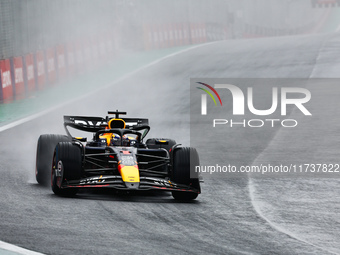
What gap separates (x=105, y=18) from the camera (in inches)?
1613

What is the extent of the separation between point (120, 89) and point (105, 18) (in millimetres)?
16303

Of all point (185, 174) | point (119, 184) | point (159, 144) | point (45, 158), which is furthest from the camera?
point (159, 144)

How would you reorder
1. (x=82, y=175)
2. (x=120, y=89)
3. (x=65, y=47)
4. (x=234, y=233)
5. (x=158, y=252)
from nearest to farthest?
(x=158, y=252)
(x=234, y=233)
(x=82, y=175)
(x=120, y=89)
(x=65, y=47)

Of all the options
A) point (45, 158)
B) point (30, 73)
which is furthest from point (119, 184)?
point (30, 73)

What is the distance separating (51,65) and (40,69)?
1.21 m

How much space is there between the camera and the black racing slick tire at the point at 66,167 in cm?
1074

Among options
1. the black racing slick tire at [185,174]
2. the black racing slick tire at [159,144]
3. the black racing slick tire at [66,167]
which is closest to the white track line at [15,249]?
the black racing slick tire at [66,167]

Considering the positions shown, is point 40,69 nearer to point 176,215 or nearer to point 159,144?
point 159,144

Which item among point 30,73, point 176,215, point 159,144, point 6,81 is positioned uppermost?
point 30,73

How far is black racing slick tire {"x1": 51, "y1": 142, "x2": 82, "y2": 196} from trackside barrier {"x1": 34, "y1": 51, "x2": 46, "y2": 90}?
14337 millimetres

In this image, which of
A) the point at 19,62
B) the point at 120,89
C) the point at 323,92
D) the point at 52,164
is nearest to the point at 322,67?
the point at 323,92

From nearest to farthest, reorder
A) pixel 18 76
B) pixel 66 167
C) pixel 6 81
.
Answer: pixel 66 167
pixel 6 81
pixel 18 76

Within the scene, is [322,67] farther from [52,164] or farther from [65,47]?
[52,164]

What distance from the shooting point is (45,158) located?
1210 cm
